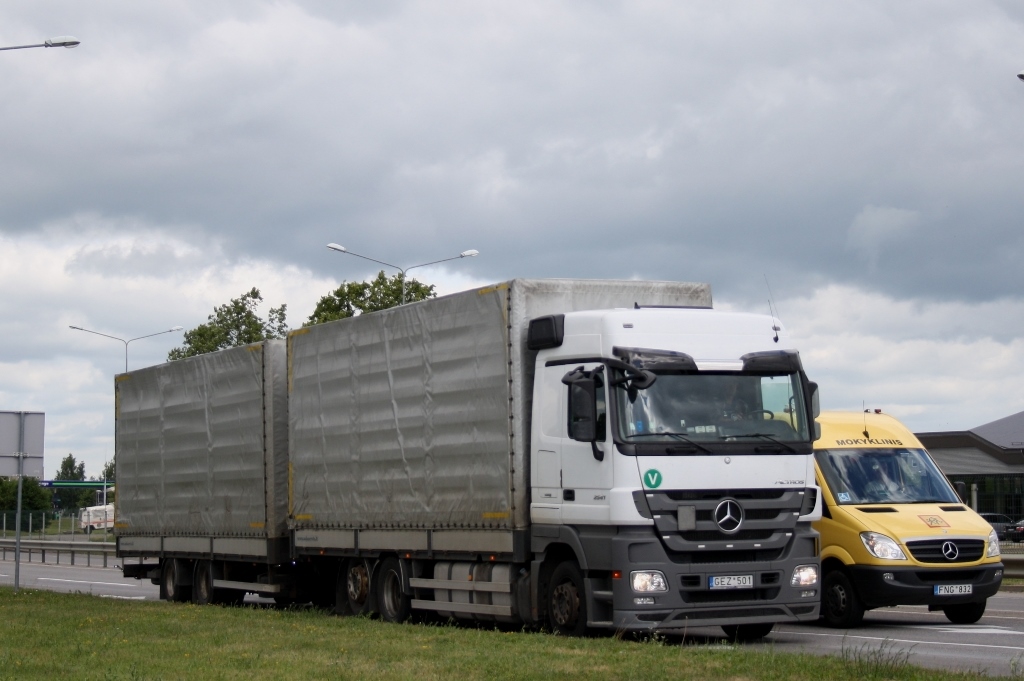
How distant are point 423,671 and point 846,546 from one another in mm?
6171

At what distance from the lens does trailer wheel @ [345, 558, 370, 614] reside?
1783 centimetres

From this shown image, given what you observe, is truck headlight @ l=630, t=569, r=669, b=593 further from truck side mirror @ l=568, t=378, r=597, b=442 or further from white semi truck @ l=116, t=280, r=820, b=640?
truck side mirror @ l=568, t=378, r=597, b=442

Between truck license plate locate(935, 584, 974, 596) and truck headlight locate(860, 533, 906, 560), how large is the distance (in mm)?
523

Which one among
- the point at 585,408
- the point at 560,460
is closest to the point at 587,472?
the point at 560,460

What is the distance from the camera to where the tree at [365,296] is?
2067 inches

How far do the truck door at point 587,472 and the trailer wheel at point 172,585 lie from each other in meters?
11.0

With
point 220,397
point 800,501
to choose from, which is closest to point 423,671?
point 800,501

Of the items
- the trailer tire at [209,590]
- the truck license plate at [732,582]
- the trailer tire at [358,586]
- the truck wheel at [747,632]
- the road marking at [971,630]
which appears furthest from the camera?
the trailer tire at [209,590]

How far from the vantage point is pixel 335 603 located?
18.9 meters

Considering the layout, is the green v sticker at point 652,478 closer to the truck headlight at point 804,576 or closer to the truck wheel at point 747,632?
the truck headlight at point 804,576

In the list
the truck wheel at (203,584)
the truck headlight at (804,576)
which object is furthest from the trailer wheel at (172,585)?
the truck headlight at (804,576)

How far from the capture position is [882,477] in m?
16.4

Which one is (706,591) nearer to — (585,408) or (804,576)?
(804,576)

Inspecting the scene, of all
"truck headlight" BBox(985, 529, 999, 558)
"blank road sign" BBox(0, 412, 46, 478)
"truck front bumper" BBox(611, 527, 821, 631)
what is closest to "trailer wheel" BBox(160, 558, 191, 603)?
"blank road sign" BBox(0, 412, 46, 478)
